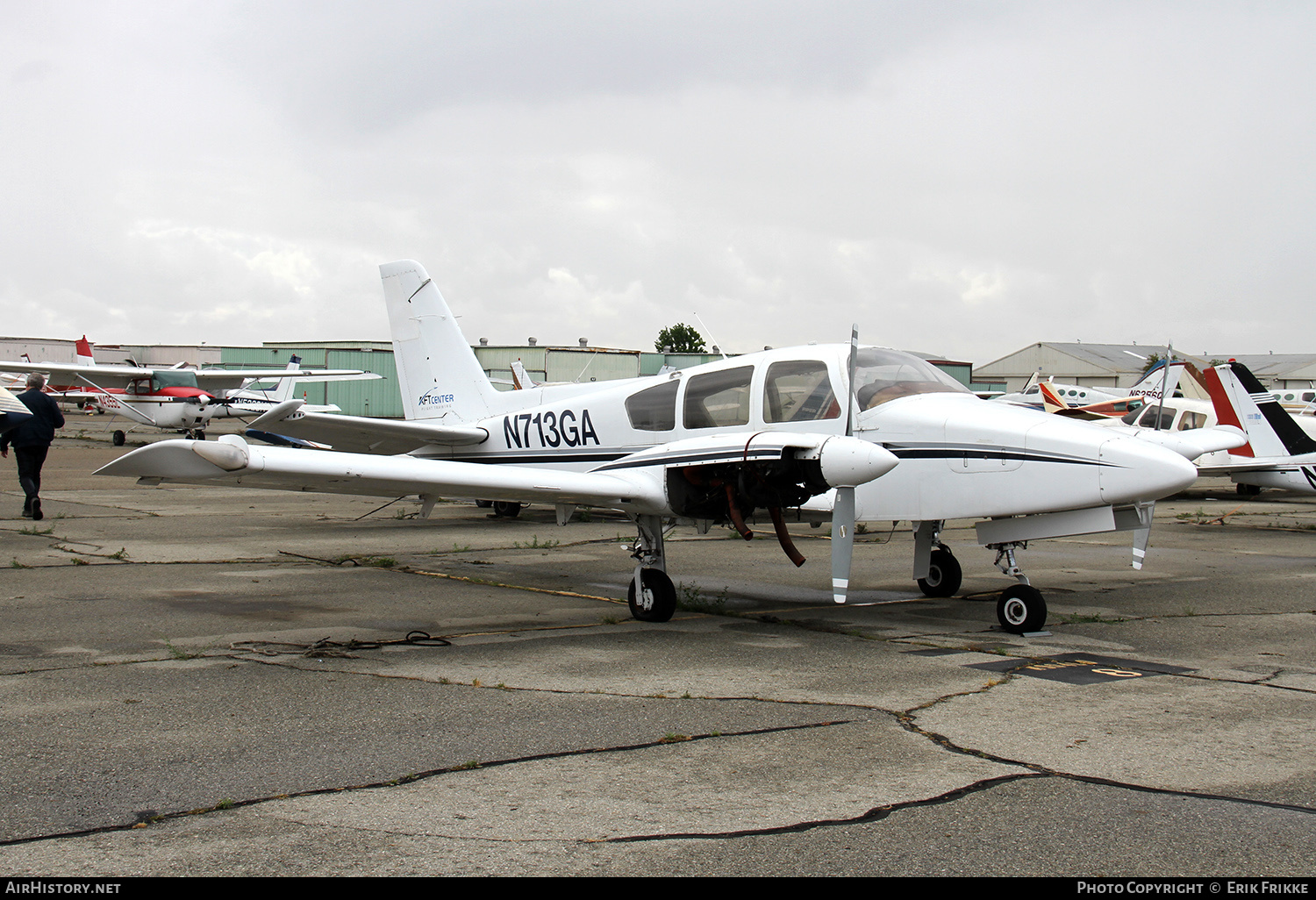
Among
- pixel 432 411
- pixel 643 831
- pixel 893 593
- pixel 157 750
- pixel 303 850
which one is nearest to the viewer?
pixel 303 850

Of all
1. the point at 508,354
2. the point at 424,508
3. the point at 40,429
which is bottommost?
the point at 424,508

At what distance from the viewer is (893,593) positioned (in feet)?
34.1

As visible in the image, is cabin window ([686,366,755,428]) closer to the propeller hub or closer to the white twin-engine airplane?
the white twin-engine airplane

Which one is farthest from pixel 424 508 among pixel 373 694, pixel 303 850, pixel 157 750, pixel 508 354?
pixel 508 354

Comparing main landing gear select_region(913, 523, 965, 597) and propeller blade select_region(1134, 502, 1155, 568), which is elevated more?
propeller blade select_region(1134, 502, 1155, 568)

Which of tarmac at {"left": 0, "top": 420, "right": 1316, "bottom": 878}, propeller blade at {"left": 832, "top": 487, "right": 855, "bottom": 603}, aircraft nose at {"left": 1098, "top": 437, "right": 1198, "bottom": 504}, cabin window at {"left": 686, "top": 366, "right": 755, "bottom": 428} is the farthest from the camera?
cabin window at {"left": 686, "top": 366, "right": 755, "bottom": 428}

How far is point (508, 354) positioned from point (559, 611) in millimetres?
59848

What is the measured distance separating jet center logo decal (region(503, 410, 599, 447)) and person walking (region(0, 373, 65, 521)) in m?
7.39

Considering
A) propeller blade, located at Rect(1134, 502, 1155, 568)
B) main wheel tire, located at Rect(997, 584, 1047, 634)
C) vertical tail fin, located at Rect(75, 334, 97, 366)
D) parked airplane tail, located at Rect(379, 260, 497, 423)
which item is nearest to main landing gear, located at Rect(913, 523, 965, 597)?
main wheel tire, located at Rect(997, 584, 1047, 634)

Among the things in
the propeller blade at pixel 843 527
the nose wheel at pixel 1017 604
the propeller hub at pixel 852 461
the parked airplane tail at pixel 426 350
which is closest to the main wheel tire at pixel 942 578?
→ the nose wheel at pixel 1017 604

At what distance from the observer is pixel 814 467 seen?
7.88m

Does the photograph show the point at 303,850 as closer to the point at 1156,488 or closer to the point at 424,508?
the point at 424,508

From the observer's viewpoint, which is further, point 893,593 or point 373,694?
point 893,593

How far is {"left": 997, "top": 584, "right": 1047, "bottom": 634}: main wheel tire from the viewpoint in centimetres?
801
